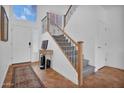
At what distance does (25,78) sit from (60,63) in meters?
0.92

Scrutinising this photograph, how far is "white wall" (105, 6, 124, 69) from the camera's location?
2.02 meters

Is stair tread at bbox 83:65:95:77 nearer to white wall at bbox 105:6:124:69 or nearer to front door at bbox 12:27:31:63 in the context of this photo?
white wall at bbox 105:6:124:69

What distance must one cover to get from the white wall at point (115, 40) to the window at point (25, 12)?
1.39m

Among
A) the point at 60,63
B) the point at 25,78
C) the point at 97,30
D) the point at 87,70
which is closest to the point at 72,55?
the point at 87,70

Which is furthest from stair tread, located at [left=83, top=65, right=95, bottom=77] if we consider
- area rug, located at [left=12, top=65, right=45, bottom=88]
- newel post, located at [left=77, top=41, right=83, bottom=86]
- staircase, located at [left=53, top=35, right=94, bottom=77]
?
area rug, located at [left=12, top=65, right=45, bottom=88]

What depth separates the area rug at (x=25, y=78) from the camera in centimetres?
168

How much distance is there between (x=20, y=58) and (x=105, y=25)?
186 centimetres

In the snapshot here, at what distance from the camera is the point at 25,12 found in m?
1.72

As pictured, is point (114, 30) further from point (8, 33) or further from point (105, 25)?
point (8, 33)

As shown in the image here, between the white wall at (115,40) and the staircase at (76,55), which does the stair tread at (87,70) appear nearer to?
the staircase at (76,55)

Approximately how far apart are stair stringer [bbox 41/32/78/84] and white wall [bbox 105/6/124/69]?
0.87 metres

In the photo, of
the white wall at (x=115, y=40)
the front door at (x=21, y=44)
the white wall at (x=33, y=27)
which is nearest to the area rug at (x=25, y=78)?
the front door at (x=21, y=44)

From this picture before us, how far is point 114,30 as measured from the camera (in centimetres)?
224
